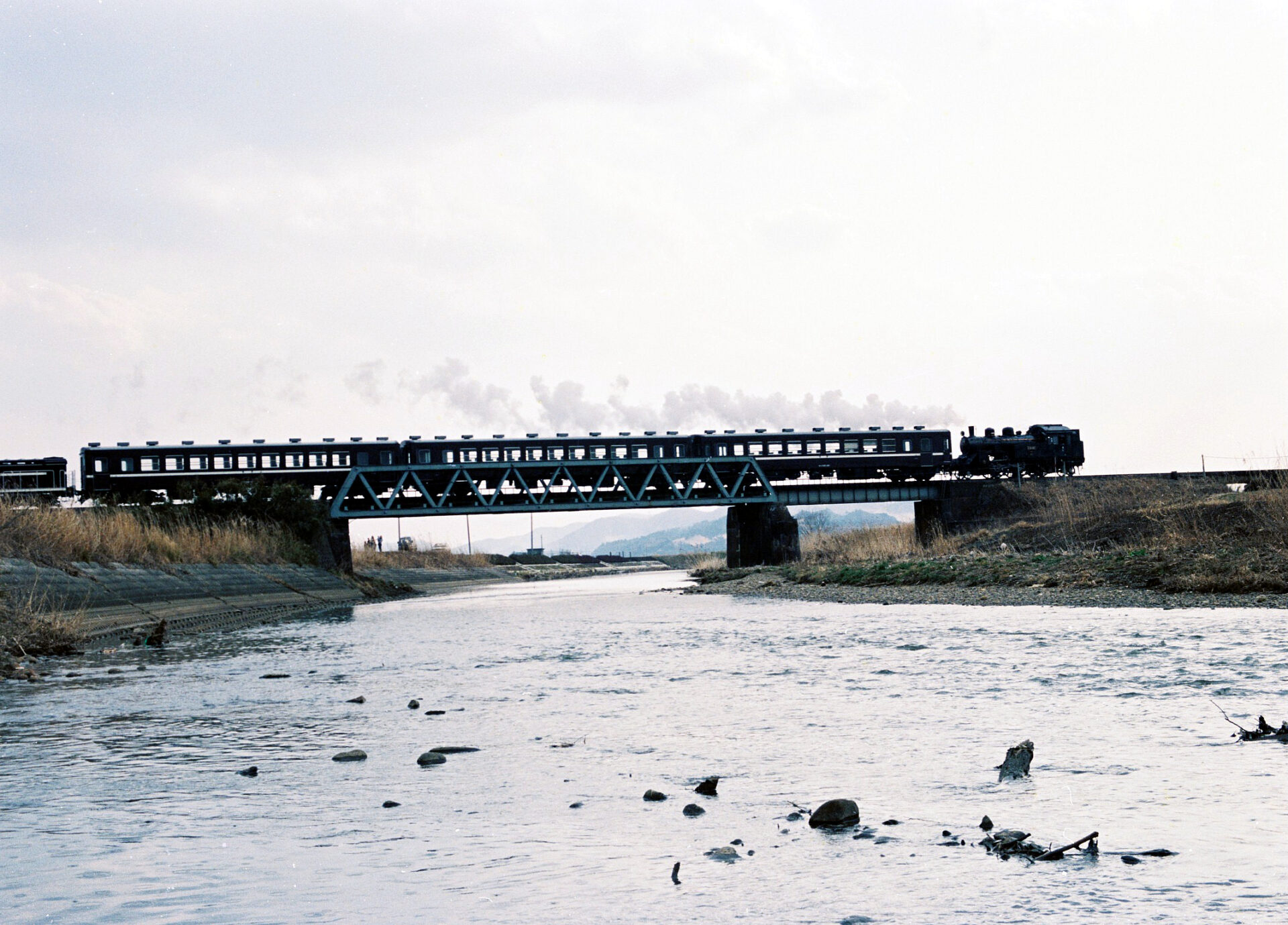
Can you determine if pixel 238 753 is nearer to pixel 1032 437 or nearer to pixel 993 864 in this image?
pixel 993 864

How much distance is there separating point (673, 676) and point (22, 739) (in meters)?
7.20

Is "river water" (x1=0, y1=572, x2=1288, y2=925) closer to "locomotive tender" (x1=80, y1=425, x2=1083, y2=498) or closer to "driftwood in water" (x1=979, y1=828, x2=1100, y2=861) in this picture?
"driftwood in water" (x1=979, y1=828, x2=1100, y2=861)

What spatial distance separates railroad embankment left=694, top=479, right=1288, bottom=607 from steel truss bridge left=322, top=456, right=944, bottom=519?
674 inches

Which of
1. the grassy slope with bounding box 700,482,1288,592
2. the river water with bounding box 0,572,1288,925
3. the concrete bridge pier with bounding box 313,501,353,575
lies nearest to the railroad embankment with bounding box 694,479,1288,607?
the grassy slope with bounding box 700,482,1288,592

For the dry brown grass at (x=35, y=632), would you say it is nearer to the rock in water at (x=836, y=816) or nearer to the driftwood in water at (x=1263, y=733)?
the rock in water at (x=836, y=816)

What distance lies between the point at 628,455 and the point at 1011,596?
46177 millimetres

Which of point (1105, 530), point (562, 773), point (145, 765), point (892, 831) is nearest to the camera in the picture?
point (892, 831)

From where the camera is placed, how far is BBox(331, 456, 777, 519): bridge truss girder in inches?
2591

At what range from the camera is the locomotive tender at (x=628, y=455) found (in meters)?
64.9

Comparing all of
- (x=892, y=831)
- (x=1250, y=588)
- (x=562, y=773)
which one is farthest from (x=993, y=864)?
(x=1250, y=588)

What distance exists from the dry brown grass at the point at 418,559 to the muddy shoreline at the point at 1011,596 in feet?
182

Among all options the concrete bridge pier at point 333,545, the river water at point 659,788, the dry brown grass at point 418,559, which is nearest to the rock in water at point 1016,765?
the river water at point 659,788

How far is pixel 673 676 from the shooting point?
47.1 ft

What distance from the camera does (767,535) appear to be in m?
70.5
